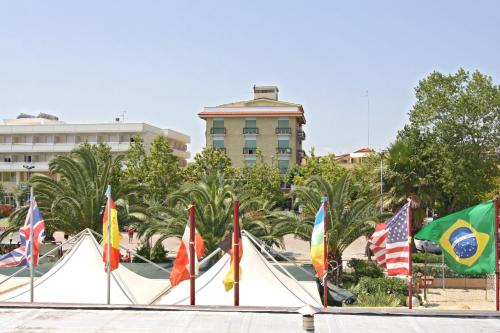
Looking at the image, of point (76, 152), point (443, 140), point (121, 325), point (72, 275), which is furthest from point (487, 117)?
point (121, 325)

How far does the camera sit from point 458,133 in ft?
127

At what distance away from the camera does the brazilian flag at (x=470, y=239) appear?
16594mm

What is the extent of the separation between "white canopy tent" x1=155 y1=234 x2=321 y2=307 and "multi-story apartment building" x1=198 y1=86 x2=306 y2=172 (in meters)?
57.1

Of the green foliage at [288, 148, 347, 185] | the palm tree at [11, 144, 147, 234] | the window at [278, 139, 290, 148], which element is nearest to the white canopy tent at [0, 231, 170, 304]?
the palm tree at [11, 144, 147, 234]

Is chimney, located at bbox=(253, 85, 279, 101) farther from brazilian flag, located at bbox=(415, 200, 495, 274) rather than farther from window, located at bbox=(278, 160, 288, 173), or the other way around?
brazilian flag, located at bbox=(415, 200, 495, 274)

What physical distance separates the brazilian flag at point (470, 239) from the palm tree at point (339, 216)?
721 cm

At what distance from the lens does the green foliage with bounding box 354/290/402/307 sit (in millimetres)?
19859

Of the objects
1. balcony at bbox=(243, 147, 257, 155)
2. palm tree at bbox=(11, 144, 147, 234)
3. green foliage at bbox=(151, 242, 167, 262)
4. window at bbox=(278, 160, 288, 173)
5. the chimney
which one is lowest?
green foliage at bbox=(151, 242, 167, 262)

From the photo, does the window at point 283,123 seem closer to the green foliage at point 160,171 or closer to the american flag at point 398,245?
the green foliage at point 160,171

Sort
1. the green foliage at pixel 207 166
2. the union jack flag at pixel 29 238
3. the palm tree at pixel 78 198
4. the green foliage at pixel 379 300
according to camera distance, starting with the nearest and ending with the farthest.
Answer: the union jack flag at pixel 29 238 < the green foliage at pixel 379 300 < the palm tree at pixel 78 198 < the green foliage at pixel 207 166

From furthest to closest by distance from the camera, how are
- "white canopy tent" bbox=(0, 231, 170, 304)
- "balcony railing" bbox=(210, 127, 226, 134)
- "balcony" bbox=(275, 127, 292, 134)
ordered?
"balcony railing" bbox=(210, 127, 226, 134), "balcony" bbox=(275, 127, 292, 134), "white canopy tent" bbox=(0, 231, 170, 304)

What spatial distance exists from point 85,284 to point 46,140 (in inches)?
2773

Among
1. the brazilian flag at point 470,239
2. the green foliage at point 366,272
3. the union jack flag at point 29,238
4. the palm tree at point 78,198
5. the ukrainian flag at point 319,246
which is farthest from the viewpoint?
the palm tree at point 78,198

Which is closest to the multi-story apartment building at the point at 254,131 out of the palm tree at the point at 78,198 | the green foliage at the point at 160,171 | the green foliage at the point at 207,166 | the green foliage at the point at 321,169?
the green foliage at the point at 321,169
